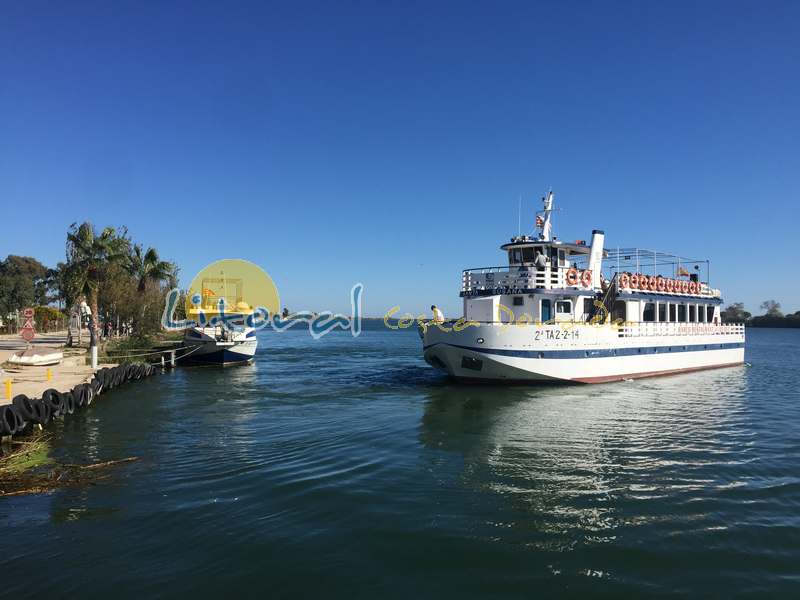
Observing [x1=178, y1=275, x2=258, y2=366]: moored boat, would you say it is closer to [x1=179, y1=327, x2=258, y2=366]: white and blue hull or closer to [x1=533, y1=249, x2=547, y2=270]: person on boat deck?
[x1=179, y1=327, x2=258, y2=366]: white and blue hull

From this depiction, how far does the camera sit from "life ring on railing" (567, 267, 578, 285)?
87.0ft

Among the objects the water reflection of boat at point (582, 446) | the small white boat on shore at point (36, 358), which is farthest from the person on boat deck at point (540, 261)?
the small white boat on shore at point (36, 358)

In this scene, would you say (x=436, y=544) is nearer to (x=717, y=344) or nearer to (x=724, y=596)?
(x=724, y=596)

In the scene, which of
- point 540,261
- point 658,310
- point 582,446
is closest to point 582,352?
point 540,261

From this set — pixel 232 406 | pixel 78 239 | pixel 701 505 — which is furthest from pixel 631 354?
pixel 78 239

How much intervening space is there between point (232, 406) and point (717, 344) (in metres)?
33.2

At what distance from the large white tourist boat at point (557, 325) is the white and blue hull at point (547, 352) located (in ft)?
0.16

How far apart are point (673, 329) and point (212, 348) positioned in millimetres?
30902

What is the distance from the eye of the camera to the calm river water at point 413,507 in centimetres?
711

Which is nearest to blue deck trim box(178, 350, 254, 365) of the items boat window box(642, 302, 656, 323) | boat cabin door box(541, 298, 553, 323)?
boat cabin door box(541, 298, 553, 323)

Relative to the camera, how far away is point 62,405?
1673cm

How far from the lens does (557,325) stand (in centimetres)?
2427

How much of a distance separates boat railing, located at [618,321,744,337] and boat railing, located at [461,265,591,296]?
141 inches

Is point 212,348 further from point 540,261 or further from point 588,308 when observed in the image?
point 588,308
